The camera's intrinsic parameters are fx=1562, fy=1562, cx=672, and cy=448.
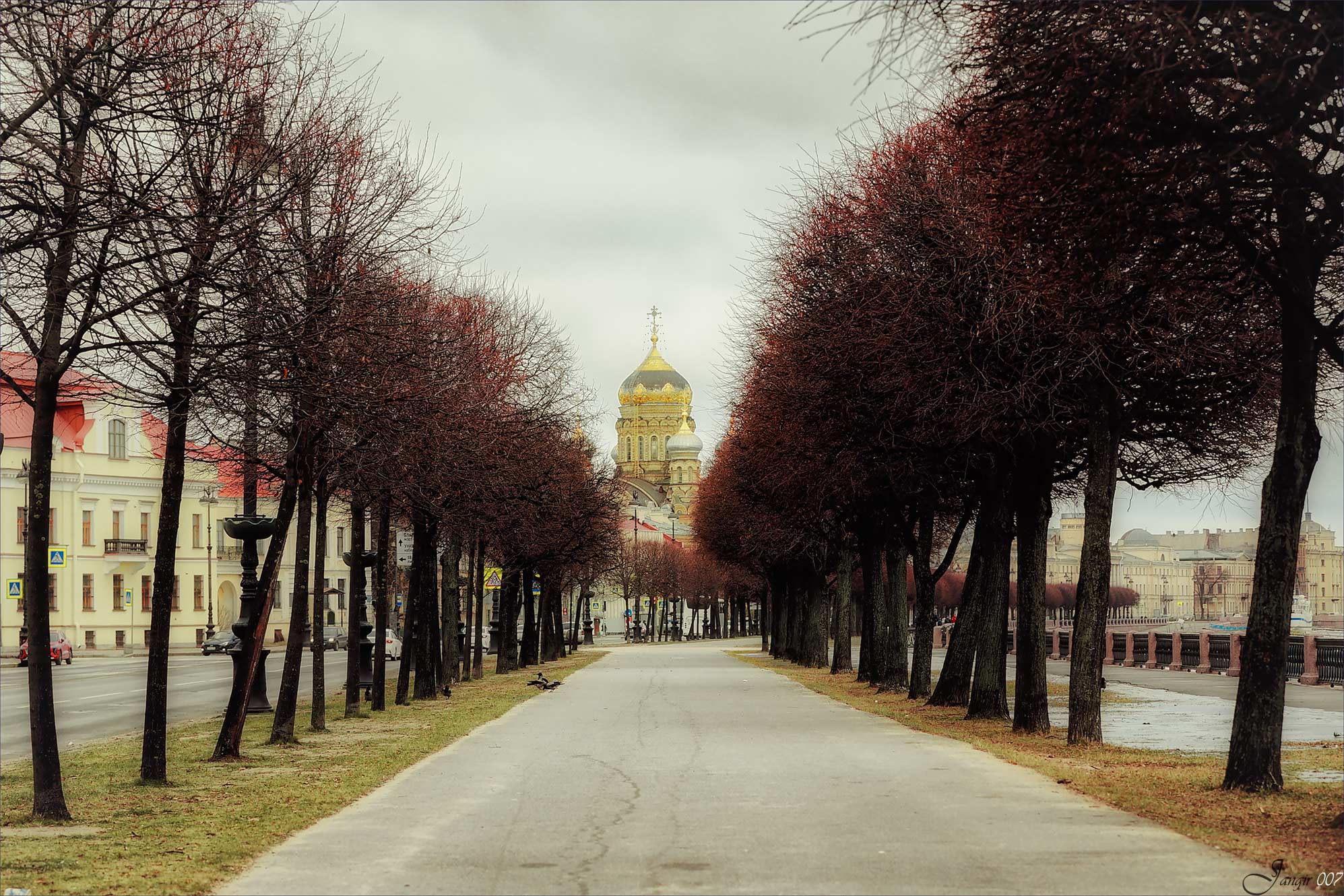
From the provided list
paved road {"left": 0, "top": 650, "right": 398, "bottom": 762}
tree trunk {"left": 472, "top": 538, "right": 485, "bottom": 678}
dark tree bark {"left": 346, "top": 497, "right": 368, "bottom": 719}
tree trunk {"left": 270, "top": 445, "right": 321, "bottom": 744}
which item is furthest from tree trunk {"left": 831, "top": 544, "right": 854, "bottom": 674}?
tree trunk {"left": 270, "top": 445, "right": 321, "bottom": 744}

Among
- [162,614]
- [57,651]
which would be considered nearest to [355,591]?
[162,614]

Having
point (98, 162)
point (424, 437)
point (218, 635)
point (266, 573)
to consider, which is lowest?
point (218, 635)

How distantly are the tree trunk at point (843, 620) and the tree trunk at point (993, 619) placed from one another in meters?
19.5

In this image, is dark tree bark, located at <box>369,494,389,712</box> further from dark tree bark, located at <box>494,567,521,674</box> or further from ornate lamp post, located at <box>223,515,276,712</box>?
dark tree bark, located at <box>494,567,521,674</box>

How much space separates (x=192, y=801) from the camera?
13.4 metres

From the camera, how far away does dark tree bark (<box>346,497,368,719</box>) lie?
24344mm

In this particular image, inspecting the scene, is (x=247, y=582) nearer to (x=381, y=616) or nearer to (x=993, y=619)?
(x=381, y=616)

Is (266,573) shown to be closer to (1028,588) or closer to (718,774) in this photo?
(718,774)

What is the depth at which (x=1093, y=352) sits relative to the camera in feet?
54.2

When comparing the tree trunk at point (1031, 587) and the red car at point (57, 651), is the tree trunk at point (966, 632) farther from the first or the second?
the red car at point (57, 651)

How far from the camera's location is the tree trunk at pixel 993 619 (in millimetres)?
22969

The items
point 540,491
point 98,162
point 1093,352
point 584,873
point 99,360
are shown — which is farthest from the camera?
point 540,491

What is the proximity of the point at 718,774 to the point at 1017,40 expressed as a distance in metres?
7.18

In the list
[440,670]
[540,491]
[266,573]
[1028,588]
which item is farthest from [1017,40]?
[540,491]
